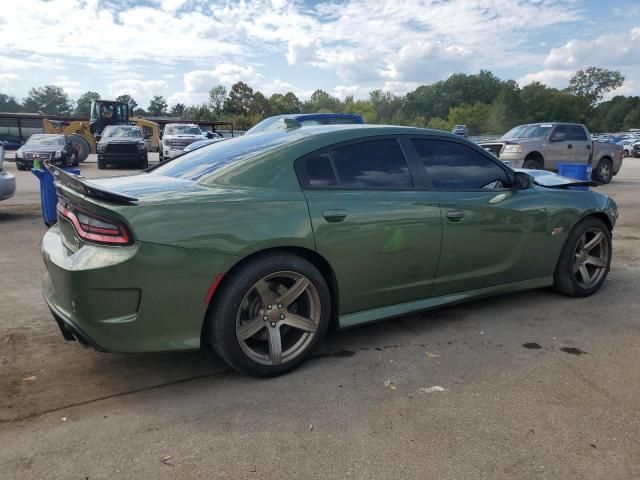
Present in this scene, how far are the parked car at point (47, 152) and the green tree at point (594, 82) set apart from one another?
397 ft

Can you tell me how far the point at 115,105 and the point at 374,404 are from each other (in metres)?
31.9

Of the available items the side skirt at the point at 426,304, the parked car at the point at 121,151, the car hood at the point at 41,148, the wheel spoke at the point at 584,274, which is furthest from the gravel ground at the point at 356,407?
the parked car at the point at 121,151

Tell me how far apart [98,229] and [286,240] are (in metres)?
1.02

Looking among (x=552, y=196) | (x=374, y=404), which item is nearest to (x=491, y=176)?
(x=552, y=196)

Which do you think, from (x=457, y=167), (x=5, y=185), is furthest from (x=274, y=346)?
(x=5, y=185)

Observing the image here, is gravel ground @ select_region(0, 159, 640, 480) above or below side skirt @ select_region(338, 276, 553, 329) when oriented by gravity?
below

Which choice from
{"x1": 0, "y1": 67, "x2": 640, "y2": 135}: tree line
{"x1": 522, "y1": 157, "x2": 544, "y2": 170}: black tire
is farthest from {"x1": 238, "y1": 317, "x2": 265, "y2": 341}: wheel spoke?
{"x1": 0, "y1": 67, "x2": 640, "y2": 135}: tree line

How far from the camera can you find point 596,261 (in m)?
4.81

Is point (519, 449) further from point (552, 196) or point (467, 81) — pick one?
point (467, 81)

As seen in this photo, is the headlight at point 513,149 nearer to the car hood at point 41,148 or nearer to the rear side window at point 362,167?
the rear side window at point 362,167

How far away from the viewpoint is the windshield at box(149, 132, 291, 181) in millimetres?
3371

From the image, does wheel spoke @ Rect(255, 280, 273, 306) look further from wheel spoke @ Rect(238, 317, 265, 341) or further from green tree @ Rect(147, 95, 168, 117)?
green tree @ Rect(147, 95, 168, 117)

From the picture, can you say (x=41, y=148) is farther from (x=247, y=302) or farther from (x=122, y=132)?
(x=247, y=302)

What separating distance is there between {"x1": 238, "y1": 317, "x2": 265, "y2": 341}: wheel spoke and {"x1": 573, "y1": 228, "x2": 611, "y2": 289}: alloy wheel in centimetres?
307
